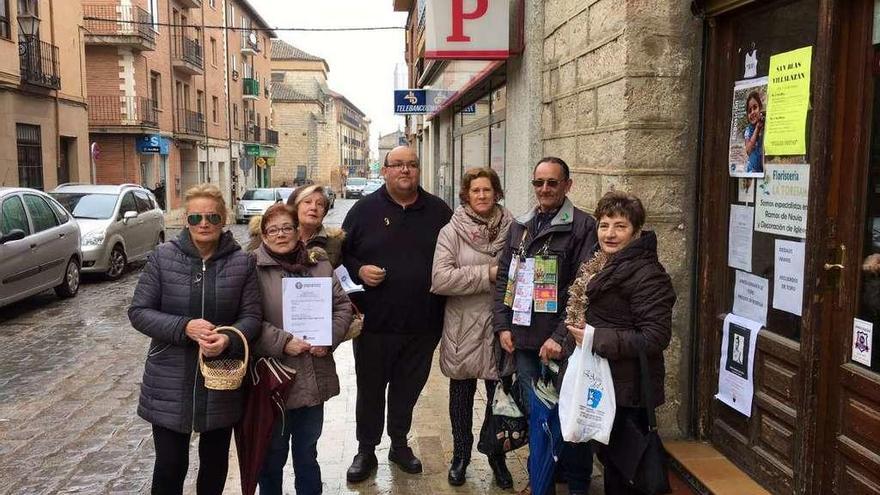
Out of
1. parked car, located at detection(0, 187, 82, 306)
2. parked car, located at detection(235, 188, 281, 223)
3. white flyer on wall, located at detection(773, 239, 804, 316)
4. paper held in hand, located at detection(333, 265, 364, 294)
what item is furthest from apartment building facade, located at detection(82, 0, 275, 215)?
white flyer on wall, located at detection(773, 239, 804, 316)

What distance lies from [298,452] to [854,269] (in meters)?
2.65

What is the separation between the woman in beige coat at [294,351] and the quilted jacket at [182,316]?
0.23 metres

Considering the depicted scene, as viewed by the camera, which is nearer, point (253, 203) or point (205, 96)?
point (253, 203)

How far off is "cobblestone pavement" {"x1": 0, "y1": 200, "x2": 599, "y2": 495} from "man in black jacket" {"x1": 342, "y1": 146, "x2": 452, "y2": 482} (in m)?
0.30

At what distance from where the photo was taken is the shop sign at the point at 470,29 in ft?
20.9

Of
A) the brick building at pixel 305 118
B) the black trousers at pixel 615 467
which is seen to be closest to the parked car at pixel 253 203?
the black trousers at pixel 615 467

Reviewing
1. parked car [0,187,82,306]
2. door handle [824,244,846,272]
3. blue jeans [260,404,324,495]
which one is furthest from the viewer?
parked car [0,187,82,306]

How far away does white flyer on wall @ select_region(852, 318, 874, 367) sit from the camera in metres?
2.88

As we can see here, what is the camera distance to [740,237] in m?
3.77

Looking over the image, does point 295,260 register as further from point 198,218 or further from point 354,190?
point 354,190

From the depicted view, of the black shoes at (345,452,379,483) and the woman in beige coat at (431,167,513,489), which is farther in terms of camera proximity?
the black shoes at (345,452,379,483)

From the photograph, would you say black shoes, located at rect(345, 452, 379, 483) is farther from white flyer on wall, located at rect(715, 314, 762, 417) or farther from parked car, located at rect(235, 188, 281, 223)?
parked car, located at rect(235, 188, 281, 223)

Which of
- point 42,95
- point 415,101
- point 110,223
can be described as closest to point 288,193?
point 42,95

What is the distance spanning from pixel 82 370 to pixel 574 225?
526cm
